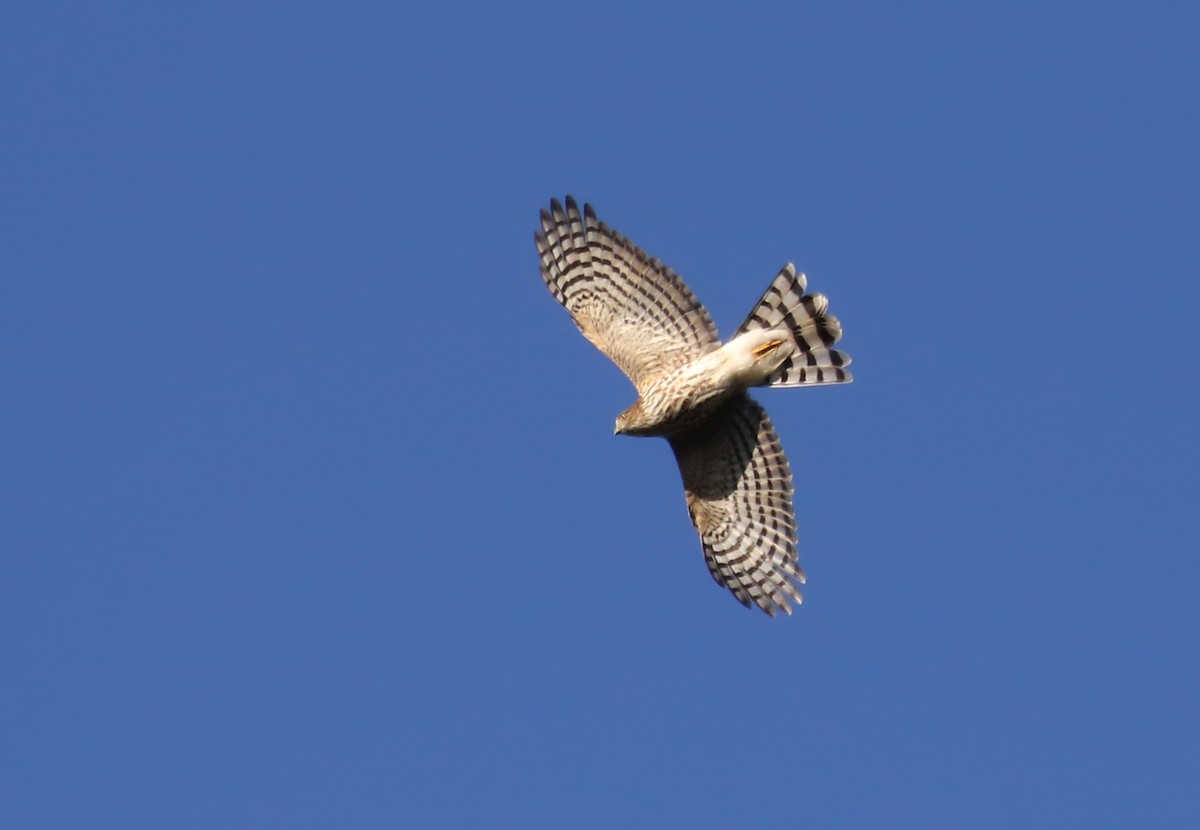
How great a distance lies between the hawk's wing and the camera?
17109 millimetres

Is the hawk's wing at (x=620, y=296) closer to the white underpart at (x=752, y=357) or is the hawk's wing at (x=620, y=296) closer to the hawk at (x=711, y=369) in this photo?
the hawk at (x=711, y=369)

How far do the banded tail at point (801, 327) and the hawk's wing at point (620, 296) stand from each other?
21.6 inches

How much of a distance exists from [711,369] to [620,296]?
1204 mm

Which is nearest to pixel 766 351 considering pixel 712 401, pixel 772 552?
pixel 712 401

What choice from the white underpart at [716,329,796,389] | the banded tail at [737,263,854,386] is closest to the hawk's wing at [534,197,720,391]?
the white underpart at [716,329,796,389]

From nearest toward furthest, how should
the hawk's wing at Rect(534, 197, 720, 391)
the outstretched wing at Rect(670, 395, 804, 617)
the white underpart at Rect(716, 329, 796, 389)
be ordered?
the white underpart at Rect(716, 329, 796, 389) < the hawk's wing at Rect(534, 197, 720, 391) < the outstretched wing at Rect(670, 395, 804, 617)

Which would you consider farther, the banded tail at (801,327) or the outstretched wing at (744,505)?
the outstretched wing at (744,505)

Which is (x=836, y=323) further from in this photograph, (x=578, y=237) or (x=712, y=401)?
(x=578, y=237)

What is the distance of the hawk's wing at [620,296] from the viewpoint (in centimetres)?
1711

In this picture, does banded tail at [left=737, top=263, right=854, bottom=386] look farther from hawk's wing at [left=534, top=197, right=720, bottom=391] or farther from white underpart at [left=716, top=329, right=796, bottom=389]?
hawk's wing at [left=534, top=197, right=720, bottom=391]

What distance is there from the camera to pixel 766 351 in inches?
655

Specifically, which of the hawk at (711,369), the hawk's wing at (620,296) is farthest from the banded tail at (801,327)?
the hawk's wing at (620,296)

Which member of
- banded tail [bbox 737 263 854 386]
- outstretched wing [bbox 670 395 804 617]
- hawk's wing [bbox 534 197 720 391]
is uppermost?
hawk's wing [bbox 534 197 720 391]

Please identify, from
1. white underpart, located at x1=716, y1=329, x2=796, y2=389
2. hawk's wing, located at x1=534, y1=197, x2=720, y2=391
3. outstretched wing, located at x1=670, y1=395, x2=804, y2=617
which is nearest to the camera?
white underpart, located at x1=716, y1=329, x2=796, y2=389
